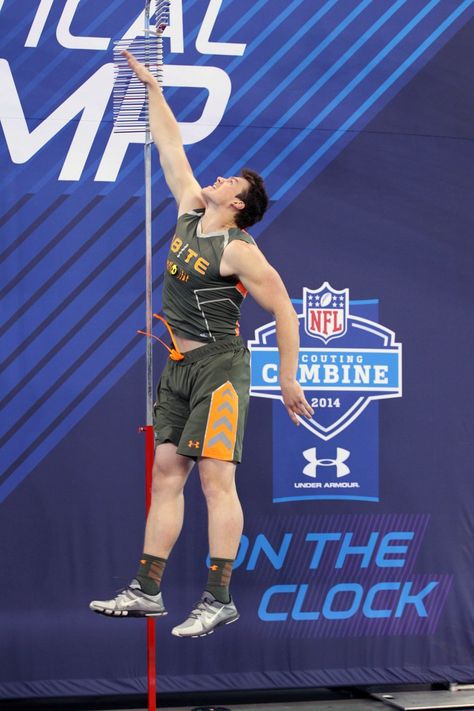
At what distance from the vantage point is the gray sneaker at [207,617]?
10.8ft

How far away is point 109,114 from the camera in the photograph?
4.41 meters

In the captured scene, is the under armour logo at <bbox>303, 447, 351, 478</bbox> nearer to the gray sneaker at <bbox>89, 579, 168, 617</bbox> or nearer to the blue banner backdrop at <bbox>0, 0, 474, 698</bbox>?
the blue banner backdrop at <bbox>0, 0, 474, 698</bbox>

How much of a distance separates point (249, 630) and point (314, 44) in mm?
2454

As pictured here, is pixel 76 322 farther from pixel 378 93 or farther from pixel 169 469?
pixel 378 93

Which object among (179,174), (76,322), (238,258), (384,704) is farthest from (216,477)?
(384,704)

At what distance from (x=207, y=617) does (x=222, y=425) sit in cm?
59

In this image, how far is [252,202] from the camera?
11.5 feet

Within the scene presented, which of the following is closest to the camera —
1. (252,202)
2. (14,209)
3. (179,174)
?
(252,202)

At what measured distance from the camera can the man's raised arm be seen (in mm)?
3586

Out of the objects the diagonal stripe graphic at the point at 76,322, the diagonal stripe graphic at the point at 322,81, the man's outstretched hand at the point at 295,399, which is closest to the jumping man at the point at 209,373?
the man's outstretched hand at the point at 295,399

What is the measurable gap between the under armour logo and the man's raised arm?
4.47 ft

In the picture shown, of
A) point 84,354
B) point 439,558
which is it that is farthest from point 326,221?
point 439,558

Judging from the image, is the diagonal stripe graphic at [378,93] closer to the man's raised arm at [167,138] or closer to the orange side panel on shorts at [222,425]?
the man's raised arm at [167,138]

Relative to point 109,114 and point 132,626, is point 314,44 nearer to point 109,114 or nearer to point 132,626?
point 109,114
